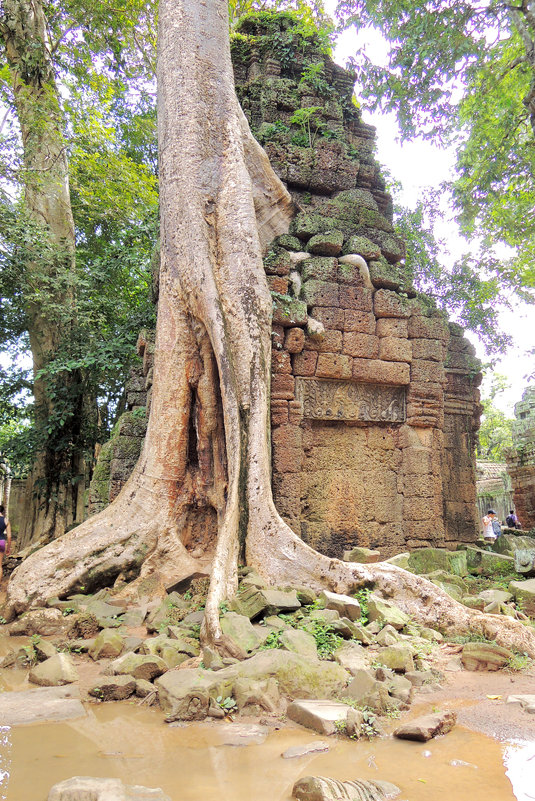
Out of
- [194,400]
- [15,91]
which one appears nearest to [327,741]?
[194,400]

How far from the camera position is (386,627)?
3293mm

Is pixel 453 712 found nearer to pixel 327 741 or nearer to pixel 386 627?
pixel 327 741

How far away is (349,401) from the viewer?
5.90 meters

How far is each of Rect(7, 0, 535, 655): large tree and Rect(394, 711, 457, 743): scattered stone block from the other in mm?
1219

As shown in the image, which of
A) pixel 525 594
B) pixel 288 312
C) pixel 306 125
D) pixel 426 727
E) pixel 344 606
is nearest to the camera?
pixel 426 727

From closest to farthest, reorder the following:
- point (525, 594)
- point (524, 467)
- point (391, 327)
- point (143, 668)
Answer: point (143, 668)
point (525, 594)
point (391, 327)
point (524, 467)

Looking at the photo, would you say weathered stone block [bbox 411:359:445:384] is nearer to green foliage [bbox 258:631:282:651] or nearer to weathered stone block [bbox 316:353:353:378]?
weathered stone block [bbox 316:353:353:378]

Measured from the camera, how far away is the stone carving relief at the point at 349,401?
571cm

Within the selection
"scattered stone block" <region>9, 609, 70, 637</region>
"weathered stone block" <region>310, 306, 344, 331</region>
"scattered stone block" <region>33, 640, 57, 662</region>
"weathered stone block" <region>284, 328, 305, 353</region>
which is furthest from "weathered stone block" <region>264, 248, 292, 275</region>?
"scattered stone block" <region>33, 640, 57, 662</region>

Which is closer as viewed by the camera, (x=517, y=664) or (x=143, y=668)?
(x=143, y=668)

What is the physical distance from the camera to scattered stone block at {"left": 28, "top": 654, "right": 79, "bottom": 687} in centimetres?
273

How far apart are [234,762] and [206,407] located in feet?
9.95

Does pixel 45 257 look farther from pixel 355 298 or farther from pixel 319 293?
pixel 355 298

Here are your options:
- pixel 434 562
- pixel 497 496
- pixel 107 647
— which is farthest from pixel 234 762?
pixel 497 496
